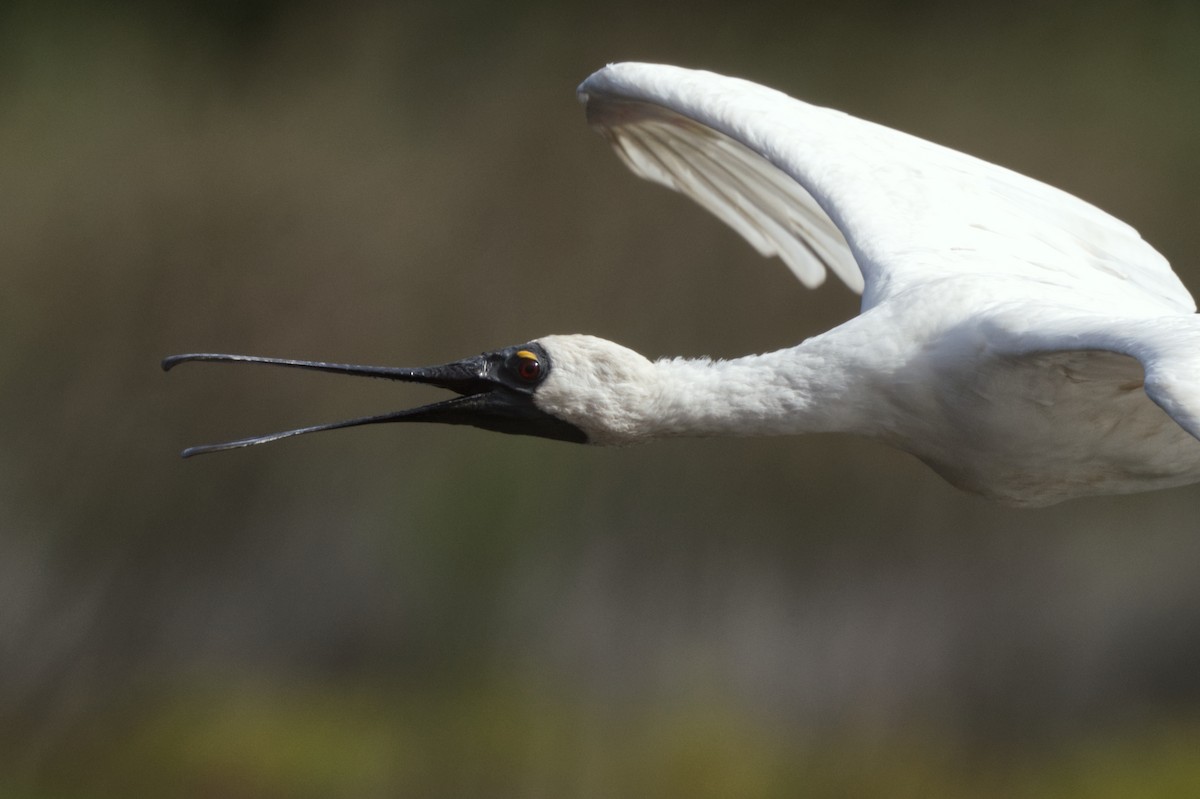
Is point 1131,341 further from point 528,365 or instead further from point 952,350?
point 528,365

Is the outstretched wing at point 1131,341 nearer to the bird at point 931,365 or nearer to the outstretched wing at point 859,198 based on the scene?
the bird at point 931,365

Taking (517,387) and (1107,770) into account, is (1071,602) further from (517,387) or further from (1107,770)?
(517,387)

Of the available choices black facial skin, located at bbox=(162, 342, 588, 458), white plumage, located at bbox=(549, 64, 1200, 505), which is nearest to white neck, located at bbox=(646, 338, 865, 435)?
white plumage, located at bbox=(549, 64, 1200, 505)

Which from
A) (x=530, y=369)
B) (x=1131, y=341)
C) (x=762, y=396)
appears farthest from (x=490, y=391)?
(x=1131, y=341)

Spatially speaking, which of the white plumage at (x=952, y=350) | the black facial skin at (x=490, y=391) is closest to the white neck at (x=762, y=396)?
the white plumage at (x=952, y=350)

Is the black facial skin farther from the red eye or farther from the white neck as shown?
the white neck

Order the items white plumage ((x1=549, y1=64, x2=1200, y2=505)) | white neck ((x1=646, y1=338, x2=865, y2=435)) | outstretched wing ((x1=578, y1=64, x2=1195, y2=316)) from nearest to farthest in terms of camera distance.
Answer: white plumage ((x1=549, y1=64, x2=1200, y2=505)) < white neck ((x1=646, y1=338, x2=865, y2=435)) < outstretched wing ((x1=578, y1=64, x2=1195, y2=316))

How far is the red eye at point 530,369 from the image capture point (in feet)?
8.02

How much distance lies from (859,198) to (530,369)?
0.71 metres

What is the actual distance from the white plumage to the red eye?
0.09ft

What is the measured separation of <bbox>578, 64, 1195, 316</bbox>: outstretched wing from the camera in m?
2.60

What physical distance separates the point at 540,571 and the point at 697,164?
3984mm

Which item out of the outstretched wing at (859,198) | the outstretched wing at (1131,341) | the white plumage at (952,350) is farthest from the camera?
the outstretched wing at (859,198)

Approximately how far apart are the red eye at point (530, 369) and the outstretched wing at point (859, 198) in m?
0.58
